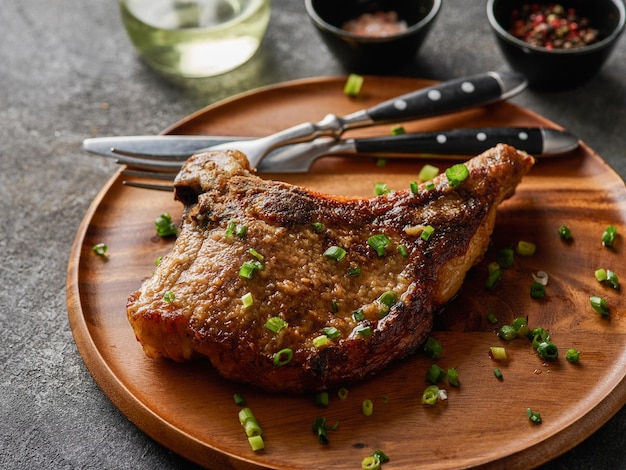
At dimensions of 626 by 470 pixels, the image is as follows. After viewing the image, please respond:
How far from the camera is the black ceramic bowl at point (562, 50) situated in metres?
4.25

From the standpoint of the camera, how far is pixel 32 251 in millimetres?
3824

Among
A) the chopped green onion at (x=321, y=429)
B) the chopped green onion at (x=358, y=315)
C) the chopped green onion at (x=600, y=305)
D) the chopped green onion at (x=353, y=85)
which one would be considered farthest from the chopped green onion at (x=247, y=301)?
the chopped green onion at (x=353, y=85)

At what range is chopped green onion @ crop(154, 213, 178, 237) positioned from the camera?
3.61 m

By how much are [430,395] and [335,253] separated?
65 cm

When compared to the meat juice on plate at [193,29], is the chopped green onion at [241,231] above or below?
above

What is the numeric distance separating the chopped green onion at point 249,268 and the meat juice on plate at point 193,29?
1833 millimetres

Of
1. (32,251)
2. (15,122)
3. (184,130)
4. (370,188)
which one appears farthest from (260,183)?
(15,122)

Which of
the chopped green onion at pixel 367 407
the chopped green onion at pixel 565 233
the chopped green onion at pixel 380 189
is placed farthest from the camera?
the chopped green onion at pixel 380 189

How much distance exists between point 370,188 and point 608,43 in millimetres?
1581

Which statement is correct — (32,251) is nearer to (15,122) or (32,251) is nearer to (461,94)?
(15,122)

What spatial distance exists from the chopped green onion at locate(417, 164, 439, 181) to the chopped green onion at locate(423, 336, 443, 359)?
3.28 ft

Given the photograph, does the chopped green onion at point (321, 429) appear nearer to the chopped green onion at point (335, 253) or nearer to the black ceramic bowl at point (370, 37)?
the chopped green onion at point (335, 253)

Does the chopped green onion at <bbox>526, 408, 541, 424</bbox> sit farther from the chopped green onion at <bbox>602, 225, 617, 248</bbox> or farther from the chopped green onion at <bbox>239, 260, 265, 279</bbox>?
the chopped green onion at <bbox>239, 260, 265, 279</bbox>

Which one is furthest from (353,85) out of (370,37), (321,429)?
(321,429)
